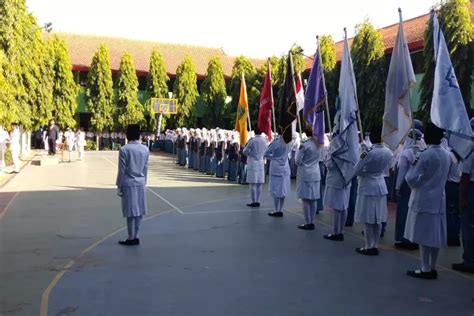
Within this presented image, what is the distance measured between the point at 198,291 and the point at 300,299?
1.06 m

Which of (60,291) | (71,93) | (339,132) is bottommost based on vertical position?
A: (60,291)

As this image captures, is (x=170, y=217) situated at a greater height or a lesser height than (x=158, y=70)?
lesser

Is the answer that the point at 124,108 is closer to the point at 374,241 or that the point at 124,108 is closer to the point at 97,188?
the point at 97,188

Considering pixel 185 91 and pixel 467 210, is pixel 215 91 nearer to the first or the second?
pixel 185 91

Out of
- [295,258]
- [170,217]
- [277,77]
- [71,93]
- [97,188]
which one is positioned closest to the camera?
[295,258]

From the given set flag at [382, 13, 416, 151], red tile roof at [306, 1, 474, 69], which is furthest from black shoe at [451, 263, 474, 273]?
red tile roof at [306, 1, 474, 69]

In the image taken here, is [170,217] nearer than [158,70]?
Yes

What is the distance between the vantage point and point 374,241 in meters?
7.15

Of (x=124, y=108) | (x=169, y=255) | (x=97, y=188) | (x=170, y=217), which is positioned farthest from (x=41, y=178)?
(x=124, y=108)

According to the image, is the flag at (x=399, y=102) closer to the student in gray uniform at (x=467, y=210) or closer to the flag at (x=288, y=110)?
the student in gray uniform at (x=467, y=210)

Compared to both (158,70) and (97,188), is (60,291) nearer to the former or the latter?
(97,188)

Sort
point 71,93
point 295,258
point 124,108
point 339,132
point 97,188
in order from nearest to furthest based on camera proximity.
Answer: point 295,258
point 339,132
point 97,188
point 71,93
point 124,108

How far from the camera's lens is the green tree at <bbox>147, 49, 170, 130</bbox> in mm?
40094

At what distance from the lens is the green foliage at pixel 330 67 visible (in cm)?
2835
